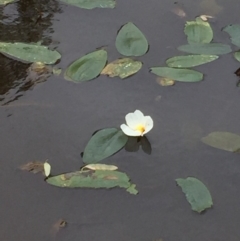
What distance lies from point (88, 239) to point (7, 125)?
1.18ft

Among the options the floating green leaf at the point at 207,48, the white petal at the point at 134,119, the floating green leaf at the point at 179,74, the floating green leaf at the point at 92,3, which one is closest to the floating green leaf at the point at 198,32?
the floating green leaf at the point at 207,48

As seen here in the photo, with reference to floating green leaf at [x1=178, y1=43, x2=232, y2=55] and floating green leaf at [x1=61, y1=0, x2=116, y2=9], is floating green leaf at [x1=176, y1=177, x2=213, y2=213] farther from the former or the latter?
floating green leaf at [x1=61, y1=0, x2=116, y2=9]

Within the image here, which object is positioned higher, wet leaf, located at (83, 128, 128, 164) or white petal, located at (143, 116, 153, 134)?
white petal, located at (143, 116, 153, 134)

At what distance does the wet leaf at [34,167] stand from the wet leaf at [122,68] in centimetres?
32

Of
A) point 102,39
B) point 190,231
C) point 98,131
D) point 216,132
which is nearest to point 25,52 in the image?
point 102,39

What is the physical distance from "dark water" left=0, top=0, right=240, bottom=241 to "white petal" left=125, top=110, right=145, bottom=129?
41 mm

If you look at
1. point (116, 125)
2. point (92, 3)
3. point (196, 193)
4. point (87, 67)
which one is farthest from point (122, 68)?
point (196, 193)

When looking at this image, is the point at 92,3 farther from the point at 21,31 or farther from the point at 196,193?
the point at 196,193

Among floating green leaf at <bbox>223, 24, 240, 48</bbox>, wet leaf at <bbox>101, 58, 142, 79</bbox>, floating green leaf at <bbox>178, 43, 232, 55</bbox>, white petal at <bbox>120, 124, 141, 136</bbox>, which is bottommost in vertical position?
white petal at <bbox>120, 124, 141, 136</bbox>

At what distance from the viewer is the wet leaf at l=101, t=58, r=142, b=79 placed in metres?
1.40

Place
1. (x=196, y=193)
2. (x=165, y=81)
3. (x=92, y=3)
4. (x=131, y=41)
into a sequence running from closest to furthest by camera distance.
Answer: (x=196, y=193) < (x=165, y=81) < (x=131, y=41) < (x=92, y=3)

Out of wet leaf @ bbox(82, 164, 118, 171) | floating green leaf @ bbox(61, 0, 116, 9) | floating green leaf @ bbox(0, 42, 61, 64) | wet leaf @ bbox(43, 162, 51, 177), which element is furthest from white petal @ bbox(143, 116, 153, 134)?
floating green leaf @ bbox(61, 0, 116, 9)

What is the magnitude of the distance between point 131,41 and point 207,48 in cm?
20

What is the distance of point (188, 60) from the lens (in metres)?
1.43
